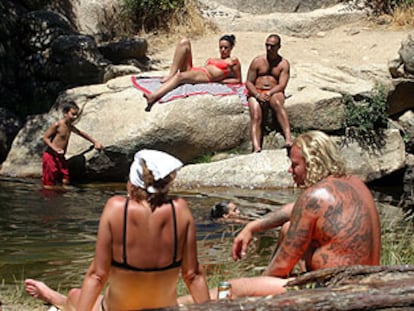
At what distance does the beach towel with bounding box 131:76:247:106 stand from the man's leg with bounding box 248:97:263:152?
0.39m

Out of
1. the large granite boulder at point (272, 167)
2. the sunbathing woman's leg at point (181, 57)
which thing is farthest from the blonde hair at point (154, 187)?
the sunbathing woman's leg at point (181, 57)

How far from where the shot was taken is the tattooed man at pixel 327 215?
4629 mm

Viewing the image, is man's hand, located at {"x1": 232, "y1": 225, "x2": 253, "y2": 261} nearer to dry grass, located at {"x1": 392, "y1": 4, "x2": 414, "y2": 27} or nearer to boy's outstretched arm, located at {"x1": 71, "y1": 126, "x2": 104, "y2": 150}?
boy's outstretched arm, located at {"x1": 71, "y1": 126, "x2": 104, "y2": 150}

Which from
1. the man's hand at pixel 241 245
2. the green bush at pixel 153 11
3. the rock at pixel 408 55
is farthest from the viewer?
the green bush at pixel 153 11

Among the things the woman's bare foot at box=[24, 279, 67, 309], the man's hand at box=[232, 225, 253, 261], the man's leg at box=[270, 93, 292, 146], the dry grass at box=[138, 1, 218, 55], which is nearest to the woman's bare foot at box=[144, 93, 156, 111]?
the man's leg at box=[270, 93, 292, 146]

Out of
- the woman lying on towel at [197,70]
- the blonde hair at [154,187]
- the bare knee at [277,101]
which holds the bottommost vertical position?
the bare knee at [277,101]

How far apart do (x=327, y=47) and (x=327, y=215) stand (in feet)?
40.3

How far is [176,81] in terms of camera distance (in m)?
12.8

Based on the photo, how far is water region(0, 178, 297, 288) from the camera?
746cm

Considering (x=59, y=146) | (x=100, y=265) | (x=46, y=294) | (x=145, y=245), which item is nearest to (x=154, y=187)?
(x=145, y=245)

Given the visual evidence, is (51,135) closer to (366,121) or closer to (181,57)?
(181,57)

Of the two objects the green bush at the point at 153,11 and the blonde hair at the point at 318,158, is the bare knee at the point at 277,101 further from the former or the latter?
the blonde hair at the point at 318,158

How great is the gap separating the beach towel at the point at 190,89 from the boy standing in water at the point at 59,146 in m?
1.15

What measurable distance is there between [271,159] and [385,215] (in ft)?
8.35
